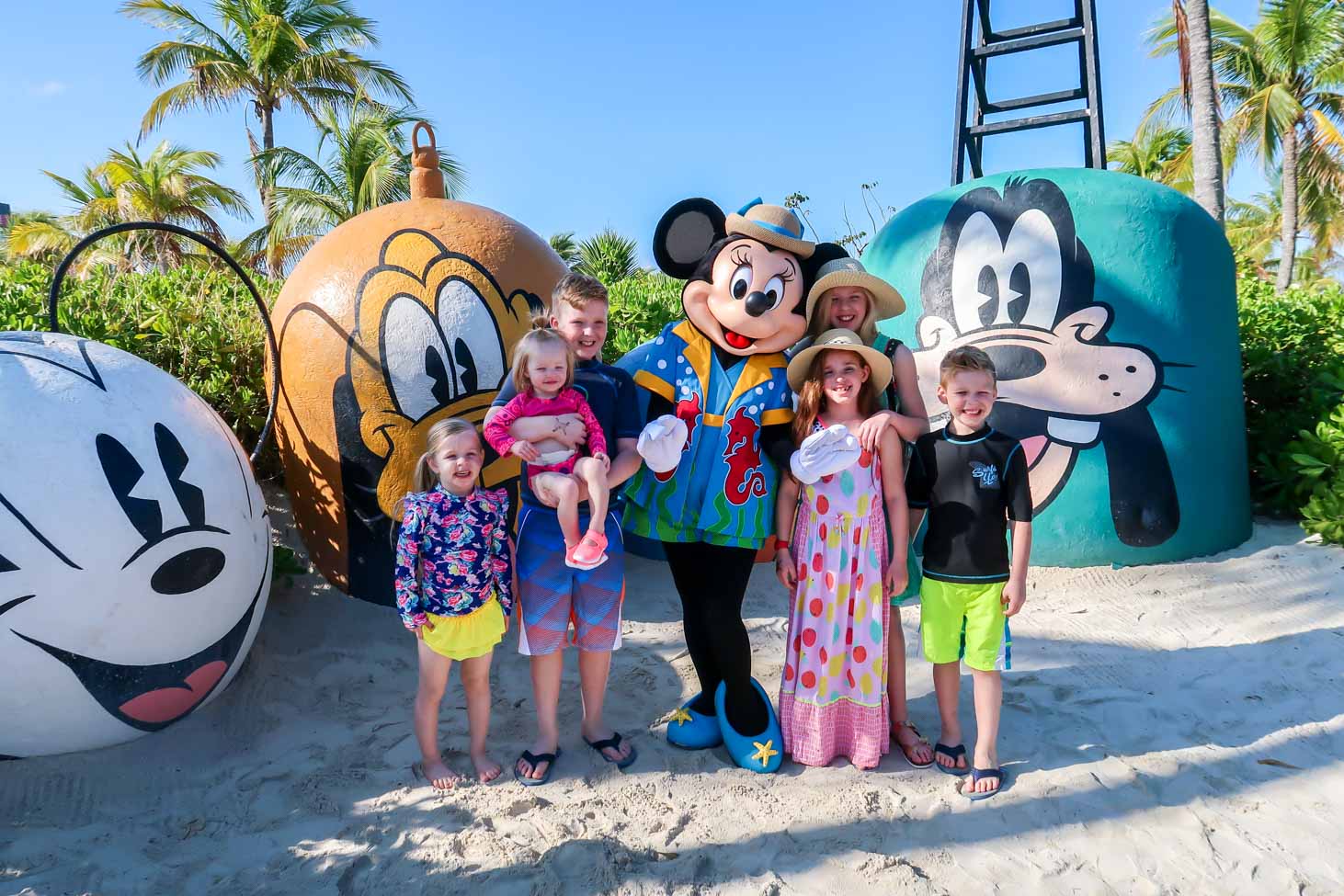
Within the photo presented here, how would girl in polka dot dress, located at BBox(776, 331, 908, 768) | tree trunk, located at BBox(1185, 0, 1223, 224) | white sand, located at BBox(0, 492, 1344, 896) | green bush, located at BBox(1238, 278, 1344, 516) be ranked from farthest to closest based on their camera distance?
tree trunk, located at BBox(1185, 0, 1223, 224)
green bush, located at BBox(1238, 278, 1344, 516)
girl in polka dot dress, located at BBox(776, 331, 908, 768)
white sand, located at BBox(0, 492, 1344, 896)

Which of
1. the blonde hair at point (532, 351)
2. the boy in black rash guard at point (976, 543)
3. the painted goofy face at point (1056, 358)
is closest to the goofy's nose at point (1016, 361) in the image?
the painted goofy face at point (1056, 358)

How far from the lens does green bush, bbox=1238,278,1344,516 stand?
16.5 ft

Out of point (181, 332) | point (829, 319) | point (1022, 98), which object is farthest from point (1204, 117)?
point (181, 332)

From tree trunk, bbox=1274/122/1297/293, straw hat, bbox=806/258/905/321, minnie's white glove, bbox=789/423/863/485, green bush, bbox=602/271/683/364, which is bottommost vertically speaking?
minnie's white glove, bbox=789/423/863/485

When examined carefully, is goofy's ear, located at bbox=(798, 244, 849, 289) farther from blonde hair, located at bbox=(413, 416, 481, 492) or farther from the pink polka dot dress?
blonde hair, located at bbox=(413, 416, 481, 492)

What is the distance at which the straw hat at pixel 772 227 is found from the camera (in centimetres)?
280

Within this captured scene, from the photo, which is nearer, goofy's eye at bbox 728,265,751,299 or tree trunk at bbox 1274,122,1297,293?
goofy's eye at bbox 728,265,751,299

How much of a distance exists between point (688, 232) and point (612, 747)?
1863 mm

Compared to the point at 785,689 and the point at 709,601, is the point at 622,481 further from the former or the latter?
the point at 785,689

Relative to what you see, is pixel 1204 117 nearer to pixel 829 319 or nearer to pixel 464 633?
pixel 829 319

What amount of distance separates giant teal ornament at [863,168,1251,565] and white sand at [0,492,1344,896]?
3.23 ft

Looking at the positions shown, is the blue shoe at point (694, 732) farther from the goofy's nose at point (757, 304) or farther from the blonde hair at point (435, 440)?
the goofy's nose at point (757, 304)

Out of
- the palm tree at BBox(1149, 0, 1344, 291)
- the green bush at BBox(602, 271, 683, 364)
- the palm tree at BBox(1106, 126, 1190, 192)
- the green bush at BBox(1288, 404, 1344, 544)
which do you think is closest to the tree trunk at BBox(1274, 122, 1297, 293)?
the palm tree at BBox(1149, 0, 1344, 291)

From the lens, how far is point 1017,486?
2.65m
